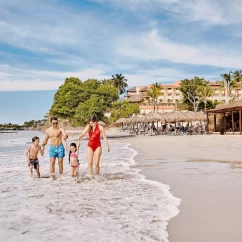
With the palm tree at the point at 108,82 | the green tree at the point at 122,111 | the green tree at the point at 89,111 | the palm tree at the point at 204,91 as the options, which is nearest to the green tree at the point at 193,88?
the palm tree at the point at 204,91

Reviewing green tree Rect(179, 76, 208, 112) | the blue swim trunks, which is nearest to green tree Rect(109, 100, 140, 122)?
green tree Rect(179, 76, 208, 112)

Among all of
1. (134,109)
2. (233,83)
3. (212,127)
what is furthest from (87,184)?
(233,83)

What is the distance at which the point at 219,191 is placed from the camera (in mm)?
5574

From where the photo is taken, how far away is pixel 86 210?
15.3 ft

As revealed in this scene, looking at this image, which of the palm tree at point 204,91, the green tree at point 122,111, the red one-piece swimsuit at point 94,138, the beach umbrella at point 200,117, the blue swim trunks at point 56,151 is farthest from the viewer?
the palm tree at point 204,91

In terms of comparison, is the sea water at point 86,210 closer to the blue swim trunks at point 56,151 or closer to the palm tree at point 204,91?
the blue swim trunks at point 56,151

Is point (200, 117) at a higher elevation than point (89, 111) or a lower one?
lower

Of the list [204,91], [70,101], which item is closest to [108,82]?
[204,91]

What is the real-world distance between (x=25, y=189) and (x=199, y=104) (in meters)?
69.9

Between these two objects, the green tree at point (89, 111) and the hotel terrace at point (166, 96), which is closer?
the green tree at point (89, 111)

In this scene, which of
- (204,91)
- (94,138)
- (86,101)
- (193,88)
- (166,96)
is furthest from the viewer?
(166,96)

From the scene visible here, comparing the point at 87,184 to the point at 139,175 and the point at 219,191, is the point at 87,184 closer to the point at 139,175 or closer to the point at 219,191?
the point at 139,175

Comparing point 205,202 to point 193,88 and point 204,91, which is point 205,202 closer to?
point 204,91

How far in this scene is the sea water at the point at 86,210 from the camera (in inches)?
144
